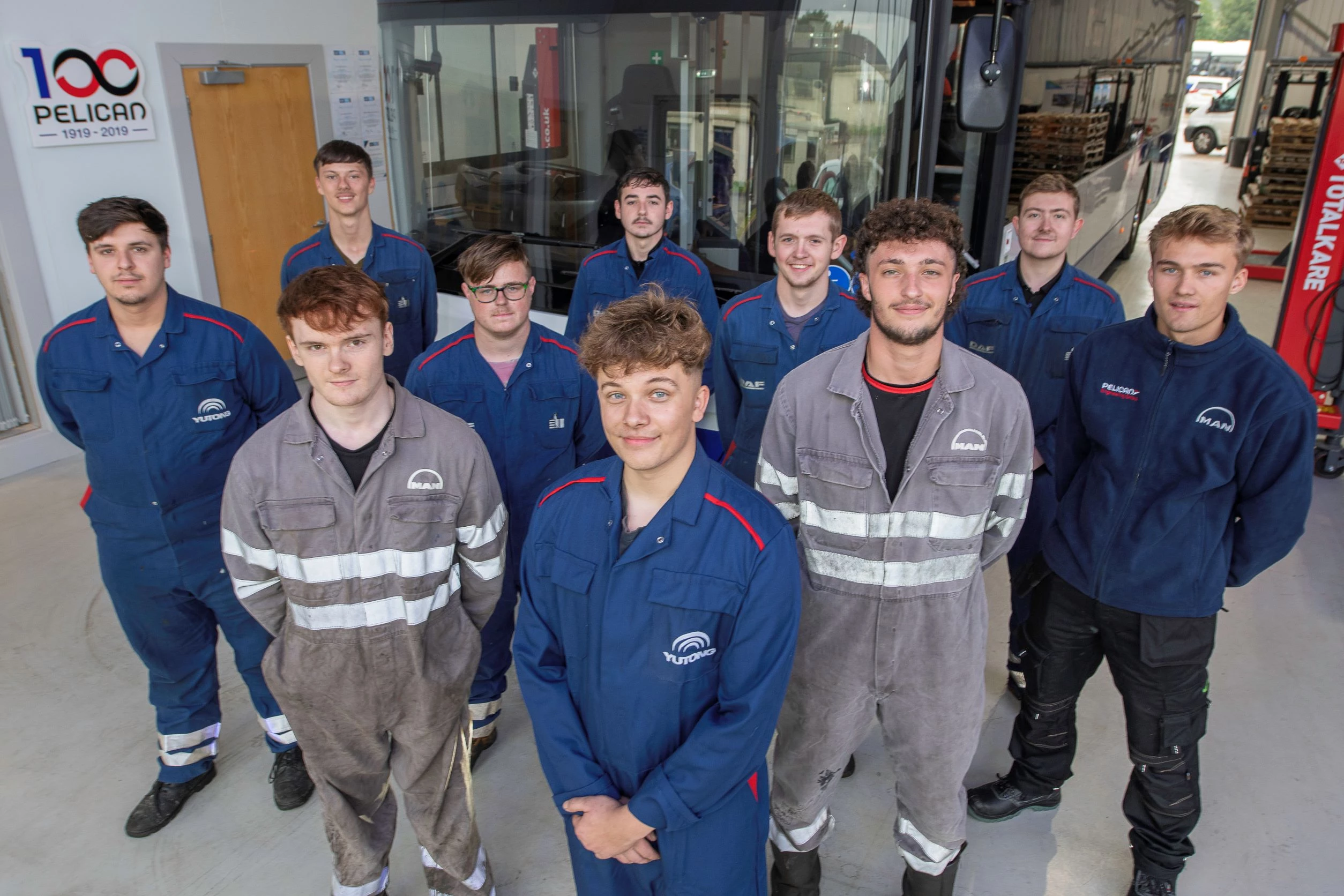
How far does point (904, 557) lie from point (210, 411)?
80.6 inches

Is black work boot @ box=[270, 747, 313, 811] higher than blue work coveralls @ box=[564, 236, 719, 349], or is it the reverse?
blue work coveralls @ box=[564, 236, 719, 349]

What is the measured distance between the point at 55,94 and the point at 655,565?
5445 mm

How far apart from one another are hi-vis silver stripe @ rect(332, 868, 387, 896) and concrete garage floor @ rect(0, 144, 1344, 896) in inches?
8.9

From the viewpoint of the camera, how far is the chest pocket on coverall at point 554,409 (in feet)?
A: 9.60

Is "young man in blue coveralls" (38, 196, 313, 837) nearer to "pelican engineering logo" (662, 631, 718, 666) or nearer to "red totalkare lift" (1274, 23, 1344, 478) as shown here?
"pelican engineering logo" (662, 631, 718, 666)

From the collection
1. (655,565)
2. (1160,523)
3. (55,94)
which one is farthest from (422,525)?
(55,94)

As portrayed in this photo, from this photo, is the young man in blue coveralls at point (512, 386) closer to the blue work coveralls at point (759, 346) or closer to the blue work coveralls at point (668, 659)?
the blue work coveralls at point (759, 346)

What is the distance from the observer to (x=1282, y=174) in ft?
39.2

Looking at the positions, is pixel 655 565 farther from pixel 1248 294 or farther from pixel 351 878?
→ pixel 1248 294

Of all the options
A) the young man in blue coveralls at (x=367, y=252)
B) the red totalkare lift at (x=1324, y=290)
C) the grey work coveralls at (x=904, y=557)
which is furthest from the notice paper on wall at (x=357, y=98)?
the red totalkare lift at (x=1324, y=290)

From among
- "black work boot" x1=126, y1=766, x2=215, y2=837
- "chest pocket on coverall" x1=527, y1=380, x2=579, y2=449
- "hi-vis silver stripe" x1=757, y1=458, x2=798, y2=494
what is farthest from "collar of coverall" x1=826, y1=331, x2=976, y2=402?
"black work boot" x1=126, y1=766, x2=215, y2=837

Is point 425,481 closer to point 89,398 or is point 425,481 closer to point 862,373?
point 862,373

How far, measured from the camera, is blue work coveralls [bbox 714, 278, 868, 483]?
3.12m

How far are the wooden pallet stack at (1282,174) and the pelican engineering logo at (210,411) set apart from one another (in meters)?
12.5
